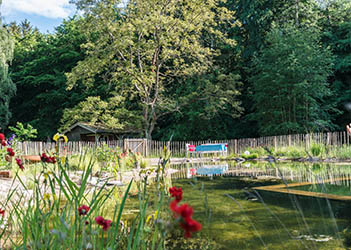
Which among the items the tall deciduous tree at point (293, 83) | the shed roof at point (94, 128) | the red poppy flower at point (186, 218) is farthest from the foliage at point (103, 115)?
the red poppy flower at point (186, 218)

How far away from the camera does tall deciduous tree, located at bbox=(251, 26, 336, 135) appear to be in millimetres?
18344

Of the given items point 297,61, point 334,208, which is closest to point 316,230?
point 334,208

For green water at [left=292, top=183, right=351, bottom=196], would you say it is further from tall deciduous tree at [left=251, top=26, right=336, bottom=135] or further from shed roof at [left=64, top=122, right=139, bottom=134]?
shed roof at [left=64, top=122, right=139, bottom=134]

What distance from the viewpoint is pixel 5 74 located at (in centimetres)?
2095

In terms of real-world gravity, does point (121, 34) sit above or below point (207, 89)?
above

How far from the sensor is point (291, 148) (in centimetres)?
1416

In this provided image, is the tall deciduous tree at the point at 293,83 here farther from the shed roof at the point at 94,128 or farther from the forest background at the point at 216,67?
the shed roof at the point at 94,128

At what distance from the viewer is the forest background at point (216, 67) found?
61.8 ft

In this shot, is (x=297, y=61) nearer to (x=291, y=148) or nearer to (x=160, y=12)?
(x=291, y=148)

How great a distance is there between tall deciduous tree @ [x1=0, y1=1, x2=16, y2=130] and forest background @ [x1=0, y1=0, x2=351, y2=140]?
0.21 feet

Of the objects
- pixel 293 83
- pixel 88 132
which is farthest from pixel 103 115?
pixel 293 83

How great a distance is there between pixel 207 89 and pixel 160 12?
5198 millimetres

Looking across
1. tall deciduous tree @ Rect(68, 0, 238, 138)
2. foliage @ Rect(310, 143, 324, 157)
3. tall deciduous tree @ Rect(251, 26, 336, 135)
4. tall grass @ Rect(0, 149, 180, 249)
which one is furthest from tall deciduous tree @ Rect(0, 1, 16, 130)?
tall grass @ Rect(0, 149, 180, 249)

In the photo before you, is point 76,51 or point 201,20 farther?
point 76,51
